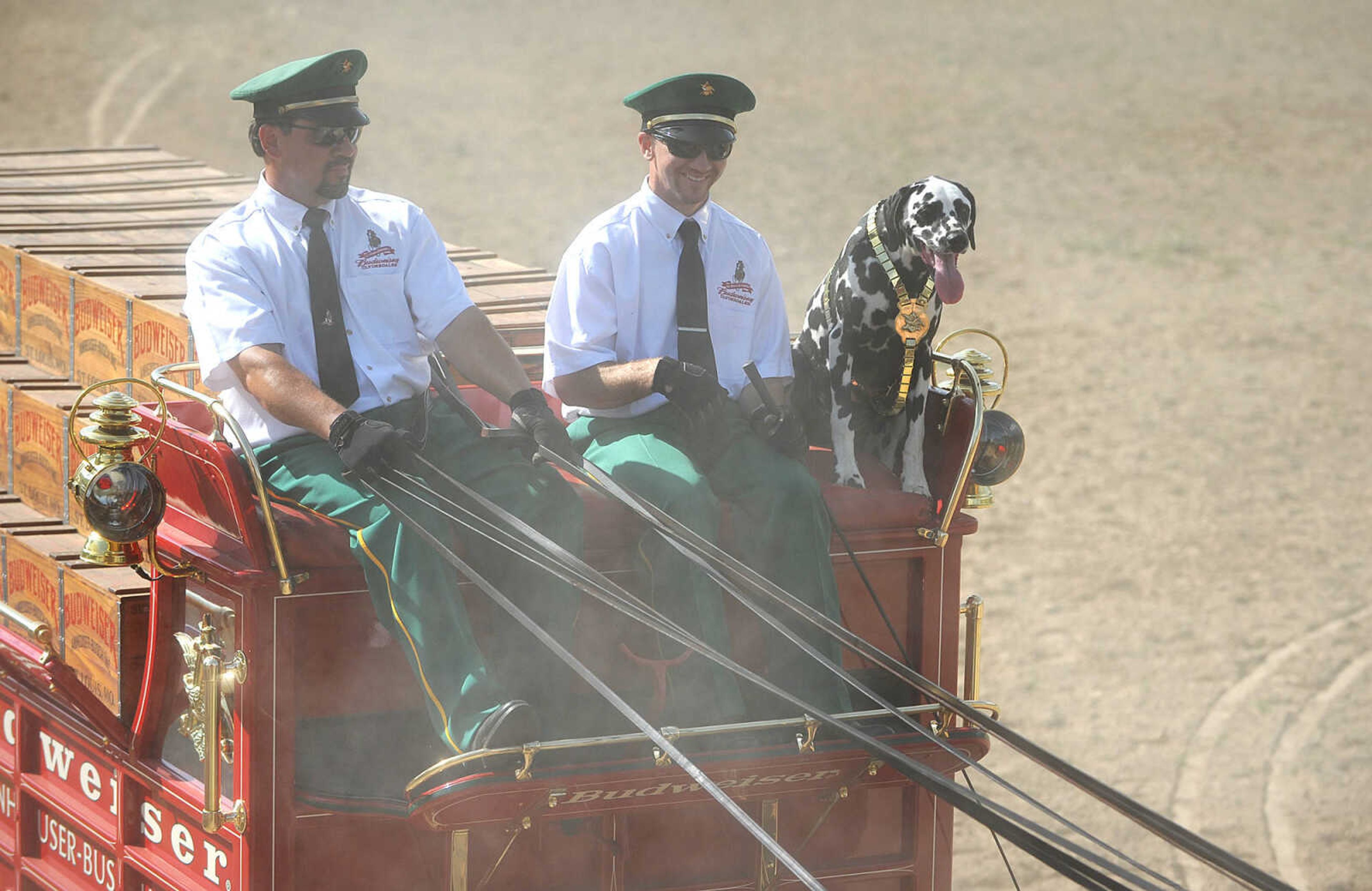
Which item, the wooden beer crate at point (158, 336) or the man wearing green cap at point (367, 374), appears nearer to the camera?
the man wearing green cap at point (367, 374)

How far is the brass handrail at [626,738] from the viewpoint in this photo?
148 inches

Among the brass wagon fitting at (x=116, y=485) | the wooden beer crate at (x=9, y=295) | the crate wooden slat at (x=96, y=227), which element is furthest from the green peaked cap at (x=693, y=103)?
the wooden beer crate at (x=9, y=295)

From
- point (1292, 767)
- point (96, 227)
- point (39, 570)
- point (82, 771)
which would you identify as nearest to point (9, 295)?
point (96, 227)

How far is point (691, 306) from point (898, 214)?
2.11ft

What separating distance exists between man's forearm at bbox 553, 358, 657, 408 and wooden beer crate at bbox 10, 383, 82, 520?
2.30 metres

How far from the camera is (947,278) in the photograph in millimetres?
4641

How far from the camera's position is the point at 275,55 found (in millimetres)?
24094

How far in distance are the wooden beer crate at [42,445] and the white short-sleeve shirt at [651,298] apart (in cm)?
220

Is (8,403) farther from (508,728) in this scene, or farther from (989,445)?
(989,445)

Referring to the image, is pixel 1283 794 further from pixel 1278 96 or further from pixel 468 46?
pixel 468 46

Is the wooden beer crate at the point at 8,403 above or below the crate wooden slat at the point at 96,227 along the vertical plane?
below

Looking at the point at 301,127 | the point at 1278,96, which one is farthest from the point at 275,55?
the point at 301,127

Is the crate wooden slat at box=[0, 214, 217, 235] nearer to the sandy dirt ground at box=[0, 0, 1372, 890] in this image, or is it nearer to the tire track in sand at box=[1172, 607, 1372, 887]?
the sandy dirt ground at box=[0, 0, 1372, 890]

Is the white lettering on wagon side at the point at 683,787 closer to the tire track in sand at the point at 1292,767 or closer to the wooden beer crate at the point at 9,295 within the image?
the wooden beer crate at the point at 9,295
